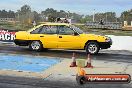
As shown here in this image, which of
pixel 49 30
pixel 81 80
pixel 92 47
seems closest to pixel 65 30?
pixel 49 30

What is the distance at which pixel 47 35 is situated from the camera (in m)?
19.0

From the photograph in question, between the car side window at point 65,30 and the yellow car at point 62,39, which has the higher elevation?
the car side window at point 65,30

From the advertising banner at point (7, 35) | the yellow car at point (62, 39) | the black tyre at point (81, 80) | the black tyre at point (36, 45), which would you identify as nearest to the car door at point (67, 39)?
the yellow car at point (62, 39)

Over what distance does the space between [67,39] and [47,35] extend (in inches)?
44.6

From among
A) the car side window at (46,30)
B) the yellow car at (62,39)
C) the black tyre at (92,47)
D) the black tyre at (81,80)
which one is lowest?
the black tyre at (81,80)

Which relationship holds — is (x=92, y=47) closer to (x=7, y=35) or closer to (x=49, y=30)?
(x=49, y=30)

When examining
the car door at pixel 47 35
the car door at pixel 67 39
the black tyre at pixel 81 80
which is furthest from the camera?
the car door at pixel 47 35

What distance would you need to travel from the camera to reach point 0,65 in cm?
1429

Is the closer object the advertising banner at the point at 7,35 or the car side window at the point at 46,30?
the car side window at the point at 46,30

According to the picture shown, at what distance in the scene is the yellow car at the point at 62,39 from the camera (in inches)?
734

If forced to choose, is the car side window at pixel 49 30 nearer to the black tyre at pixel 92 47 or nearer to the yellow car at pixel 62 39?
the yellow car at pixel 62 39

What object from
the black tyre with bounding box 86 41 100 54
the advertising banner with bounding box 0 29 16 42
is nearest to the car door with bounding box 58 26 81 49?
the black tyre with bounding box 86 41 100 54

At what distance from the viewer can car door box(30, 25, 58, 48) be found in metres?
18.9

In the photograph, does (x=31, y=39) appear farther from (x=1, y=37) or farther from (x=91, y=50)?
(x=1, y=37)
